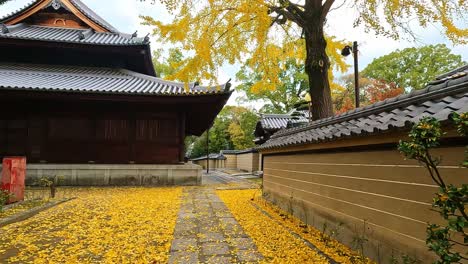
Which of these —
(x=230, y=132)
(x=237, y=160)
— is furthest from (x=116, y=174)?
(x=230, y=132)

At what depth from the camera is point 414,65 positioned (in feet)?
110

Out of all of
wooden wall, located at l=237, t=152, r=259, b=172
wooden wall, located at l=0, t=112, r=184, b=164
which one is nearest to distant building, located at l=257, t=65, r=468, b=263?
wooden wall, located at l=0, t=112, r=184, b=164

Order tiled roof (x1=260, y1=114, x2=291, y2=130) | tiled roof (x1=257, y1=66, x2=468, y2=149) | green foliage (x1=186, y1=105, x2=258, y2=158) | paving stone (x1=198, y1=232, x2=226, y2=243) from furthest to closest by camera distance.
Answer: green foliage (x1=186, y1=105, x2=258, y2=158)
tiled roof (x1=260, y1=114, x2=291, y2=130)
paving stone (x1=198, y1=232, x2=226, y2=243)
tiled roof (x1=257, y1=66, x2=468, y2=149)

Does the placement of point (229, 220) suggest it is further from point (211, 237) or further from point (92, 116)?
point (92, 116)

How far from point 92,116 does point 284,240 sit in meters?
11.1

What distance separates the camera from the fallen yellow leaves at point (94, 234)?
14.0ft

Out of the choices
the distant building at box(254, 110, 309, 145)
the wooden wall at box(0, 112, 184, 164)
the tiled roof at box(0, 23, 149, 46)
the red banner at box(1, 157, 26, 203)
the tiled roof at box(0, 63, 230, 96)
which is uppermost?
the tiled roof at box(0, 23, 149, 46)

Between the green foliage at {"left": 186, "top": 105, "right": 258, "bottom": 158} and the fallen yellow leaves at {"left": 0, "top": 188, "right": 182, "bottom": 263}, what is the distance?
30453 mm

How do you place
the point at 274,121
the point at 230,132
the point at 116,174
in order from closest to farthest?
the point at 116,174, the point at 274,121, the point at 230,132

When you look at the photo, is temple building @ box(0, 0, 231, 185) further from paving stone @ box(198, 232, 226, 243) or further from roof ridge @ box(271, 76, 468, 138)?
paving stone @ box(198, 232, 226, 243)

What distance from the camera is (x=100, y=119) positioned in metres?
13.4

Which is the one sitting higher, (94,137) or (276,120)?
(276,120)

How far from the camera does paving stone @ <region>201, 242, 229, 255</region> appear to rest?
14.8 ft

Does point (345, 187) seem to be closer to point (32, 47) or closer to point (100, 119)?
point (100, 119)
